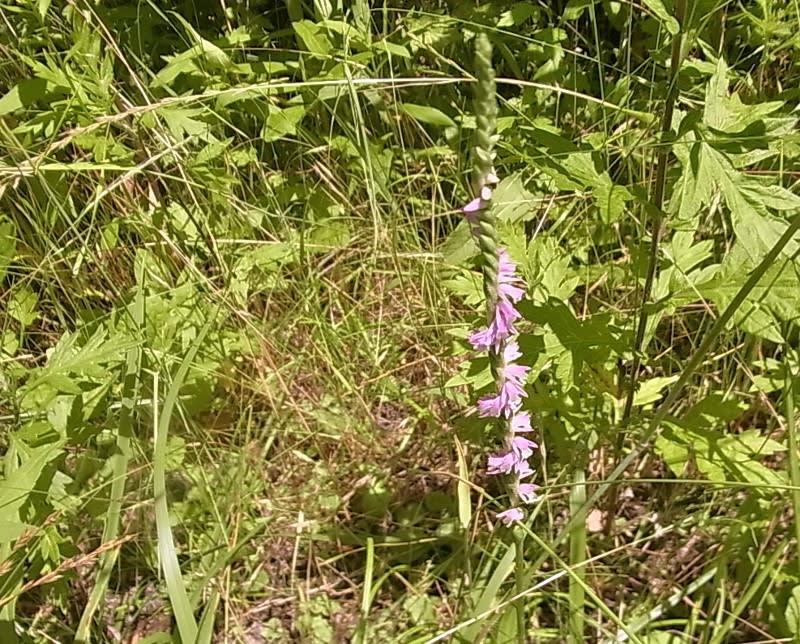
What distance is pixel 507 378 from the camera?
3.18ft

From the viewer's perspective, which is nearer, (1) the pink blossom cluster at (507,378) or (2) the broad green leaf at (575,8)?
(1) the pink blossom cluster at (507,378)

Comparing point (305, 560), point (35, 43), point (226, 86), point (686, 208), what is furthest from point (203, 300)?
point (686, 208)

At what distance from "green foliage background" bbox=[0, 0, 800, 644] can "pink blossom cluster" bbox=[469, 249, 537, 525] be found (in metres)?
0.31

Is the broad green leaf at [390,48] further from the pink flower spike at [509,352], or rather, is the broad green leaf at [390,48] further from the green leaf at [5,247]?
the pink flower spike at [509,352]

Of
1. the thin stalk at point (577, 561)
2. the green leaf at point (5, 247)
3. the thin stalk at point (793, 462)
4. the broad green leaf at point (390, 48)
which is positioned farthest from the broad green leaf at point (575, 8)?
the green leaf at point (5, 247)

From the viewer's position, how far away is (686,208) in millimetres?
1169

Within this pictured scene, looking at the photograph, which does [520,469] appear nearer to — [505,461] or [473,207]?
[505,461]

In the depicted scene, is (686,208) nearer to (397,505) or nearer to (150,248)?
(397,505)

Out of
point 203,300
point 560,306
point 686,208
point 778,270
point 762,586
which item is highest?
point 686,208

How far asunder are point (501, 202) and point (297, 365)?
57 cm

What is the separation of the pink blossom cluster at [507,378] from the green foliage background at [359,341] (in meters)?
0.31

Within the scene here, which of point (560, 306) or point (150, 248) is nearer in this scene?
point (560, 306)

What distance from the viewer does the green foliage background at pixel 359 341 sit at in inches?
58.5

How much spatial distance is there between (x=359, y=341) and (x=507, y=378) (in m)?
0.98
